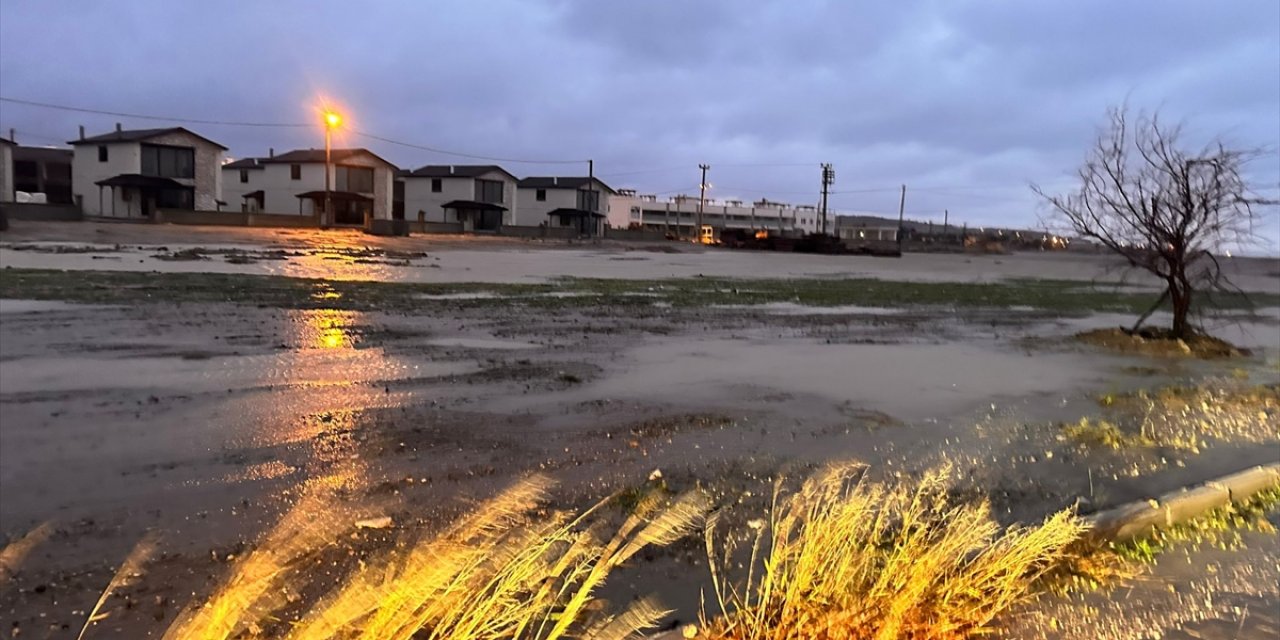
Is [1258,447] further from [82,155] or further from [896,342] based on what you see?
[82,155]

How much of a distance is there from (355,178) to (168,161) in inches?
477

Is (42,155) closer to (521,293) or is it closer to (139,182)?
(139,182)

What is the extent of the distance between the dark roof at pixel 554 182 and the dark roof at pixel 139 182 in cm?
3207

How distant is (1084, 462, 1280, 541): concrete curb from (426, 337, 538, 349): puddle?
7.77 metres

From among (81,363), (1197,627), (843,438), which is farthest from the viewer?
(81,363)

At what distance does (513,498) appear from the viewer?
310cm

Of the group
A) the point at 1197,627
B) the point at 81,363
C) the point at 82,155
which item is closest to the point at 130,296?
the point at 81,363

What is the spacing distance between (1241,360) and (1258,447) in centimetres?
768

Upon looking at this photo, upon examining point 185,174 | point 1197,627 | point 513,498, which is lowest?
point 1197,627

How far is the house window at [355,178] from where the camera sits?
201ft

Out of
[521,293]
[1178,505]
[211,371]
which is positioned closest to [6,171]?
[521,293]

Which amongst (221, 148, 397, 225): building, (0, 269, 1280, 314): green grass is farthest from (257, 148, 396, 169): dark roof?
(0, 269, 1280, 314): green grass

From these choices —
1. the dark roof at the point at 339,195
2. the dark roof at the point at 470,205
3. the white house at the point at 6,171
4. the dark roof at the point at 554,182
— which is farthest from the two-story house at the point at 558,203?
the white house at the point at 6,171

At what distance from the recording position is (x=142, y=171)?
5262 cm
